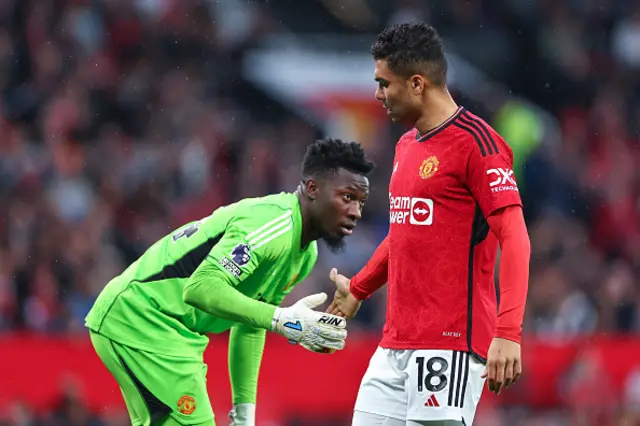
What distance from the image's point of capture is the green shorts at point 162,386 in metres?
6.41

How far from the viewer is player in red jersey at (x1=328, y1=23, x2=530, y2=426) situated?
5.31 meters

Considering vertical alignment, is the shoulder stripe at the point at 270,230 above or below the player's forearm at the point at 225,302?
above

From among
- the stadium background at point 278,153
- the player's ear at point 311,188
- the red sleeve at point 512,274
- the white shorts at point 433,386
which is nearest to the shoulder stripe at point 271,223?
the player's ear at point 311,188

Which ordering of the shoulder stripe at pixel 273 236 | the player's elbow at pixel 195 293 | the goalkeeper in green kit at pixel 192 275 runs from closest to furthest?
the player's elbow at pixel 195 293 → the shoulder stripe at pixel 273 236 → the goalkeeper in green kit at pixel 192 275

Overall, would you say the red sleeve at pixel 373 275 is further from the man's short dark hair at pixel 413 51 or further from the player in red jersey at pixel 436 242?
the man's short dark hair at pixel 413 51

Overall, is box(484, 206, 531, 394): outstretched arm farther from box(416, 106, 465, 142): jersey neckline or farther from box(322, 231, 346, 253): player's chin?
box(322, 231, 346, 253): player's chin

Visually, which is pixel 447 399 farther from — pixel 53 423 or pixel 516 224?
pixel 53 423

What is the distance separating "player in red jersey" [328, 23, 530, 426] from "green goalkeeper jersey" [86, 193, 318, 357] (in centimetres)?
88

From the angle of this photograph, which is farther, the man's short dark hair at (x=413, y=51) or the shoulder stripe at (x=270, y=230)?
the shoulder stripe at (x=270, y=230)

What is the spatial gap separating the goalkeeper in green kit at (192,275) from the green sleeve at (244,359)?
9.9 inches

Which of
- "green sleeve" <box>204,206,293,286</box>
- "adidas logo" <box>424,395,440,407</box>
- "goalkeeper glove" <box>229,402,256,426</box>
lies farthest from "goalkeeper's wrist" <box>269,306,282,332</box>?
"goalkeeper glove" <box>229,402,256,426</box>

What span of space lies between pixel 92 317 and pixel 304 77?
9.69 m

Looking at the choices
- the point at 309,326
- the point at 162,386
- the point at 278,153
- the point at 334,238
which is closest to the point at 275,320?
the point at 309,326

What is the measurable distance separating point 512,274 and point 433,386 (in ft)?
2.11
